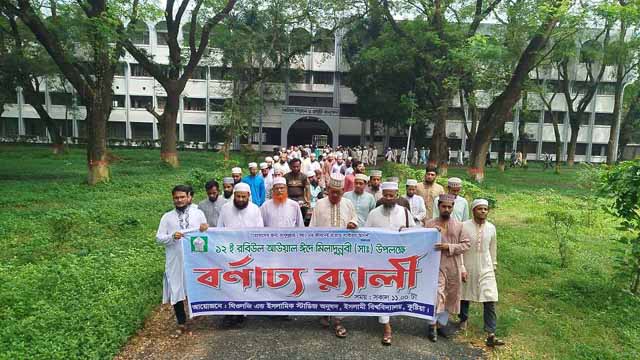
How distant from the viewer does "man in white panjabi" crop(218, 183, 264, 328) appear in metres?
5.02

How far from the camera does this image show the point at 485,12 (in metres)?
18.4

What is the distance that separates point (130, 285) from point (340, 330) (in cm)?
281

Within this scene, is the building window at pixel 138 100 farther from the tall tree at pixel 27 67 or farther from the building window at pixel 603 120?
the building window at pixel 603 120

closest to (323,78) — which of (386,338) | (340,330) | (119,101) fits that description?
(119,101)

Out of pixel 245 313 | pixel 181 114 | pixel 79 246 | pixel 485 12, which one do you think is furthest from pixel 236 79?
pixel 245 313

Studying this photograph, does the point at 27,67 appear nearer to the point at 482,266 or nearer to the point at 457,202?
the point at 457,202

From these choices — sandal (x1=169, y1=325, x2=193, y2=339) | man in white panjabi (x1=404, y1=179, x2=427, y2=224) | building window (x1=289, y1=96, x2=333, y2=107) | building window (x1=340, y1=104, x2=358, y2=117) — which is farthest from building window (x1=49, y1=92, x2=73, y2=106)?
sandal (x1=169, y1=325, x2=193, y2=339)

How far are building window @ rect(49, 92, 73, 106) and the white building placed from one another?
162 mm

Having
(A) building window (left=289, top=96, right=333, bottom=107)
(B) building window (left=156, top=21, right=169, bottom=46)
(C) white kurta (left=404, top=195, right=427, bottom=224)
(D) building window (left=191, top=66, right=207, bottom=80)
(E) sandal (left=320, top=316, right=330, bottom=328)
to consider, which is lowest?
(E) sandal (left=320, top=316, right=330, bottom=328)

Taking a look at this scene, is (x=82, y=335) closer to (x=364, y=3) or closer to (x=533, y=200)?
(x=533, y=200)

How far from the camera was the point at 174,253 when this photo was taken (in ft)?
15.7

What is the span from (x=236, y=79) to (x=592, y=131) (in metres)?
31.9

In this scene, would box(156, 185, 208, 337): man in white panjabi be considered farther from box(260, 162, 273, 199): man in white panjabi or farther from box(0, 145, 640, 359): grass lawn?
box(260, 162, 273, 199): man in white panjabi

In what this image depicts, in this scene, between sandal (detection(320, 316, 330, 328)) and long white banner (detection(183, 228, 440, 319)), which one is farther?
sandal (detection(320, 316, 330, 328))
